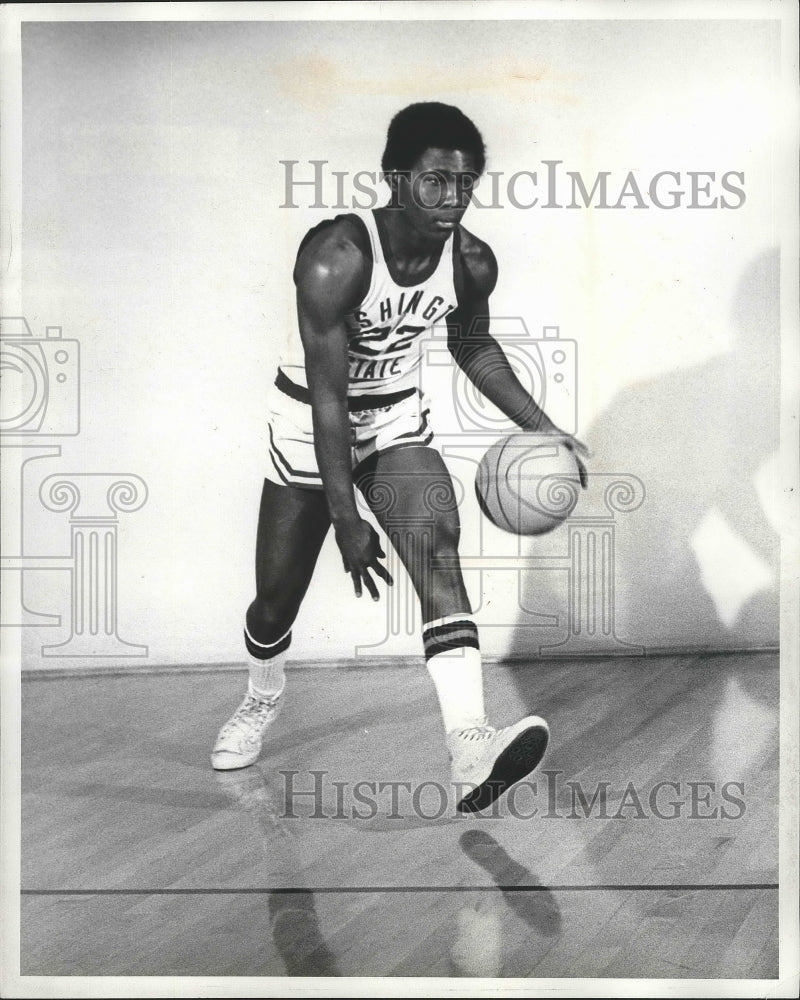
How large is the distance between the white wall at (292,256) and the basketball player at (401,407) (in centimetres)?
5

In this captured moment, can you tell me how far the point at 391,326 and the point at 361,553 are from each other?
0.54 metres


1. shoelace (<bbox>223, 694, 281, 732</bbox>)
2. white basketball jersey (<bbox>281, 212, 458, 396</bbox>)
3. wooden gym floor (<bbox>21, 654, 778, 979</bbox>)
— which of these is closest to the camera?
wooden gym floor (<bbox>21, 654, 778, 979</bbox>)

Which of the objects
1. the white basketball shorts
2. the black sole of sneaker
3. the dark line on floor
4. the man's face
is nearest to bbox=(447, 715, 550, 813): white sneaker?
the black sole of sneaker

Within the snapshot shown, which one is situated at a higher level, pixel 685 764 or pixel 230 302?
pixel 230 302

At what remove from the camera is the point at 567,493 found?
2.88 meters

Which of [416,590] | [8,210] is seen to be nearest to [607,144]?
[416,590]

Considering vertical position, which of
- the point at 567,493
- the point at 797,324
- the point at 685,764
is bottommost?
the point at 685,764

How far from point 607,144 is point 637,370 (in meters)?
0.53

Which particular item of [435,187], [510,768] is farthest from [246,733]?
[435,187]

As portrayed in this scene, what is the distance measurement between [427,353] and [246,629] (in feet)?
2.61

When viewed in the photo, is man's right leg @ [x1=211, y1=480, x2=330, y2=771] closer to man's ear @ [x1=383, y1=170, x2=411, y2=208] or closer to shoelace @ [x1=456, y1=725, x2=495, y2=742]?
shoelace @ [x1=456, y1=725, x2=495, y2=742]

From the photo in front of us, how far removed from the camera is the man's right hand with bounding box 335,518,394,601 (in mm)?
2838

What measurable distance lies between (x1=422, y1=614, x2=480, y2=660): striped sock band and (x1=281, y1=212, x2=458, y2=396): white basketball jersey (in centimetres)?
56

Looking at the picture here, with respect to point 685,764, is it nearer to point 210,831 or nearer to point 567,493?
point 567,493
